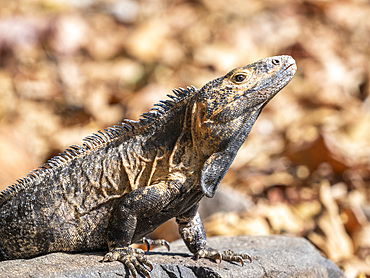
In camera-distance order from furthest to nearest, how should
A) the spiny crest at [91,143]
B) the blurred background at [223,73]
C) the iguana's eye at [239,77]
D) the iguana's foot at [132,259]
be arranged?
the blurred background at [223,73], the spiny crest at [91,143], the iguana's eye at [239,77], the iguana's foot at [132,259]

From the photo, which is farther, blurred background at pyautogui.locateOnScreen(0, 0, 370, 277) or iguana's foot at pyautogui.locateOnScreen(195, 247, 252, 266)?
blurred background at pyautogui.locateOnScreen(0, 0, 370, 277)

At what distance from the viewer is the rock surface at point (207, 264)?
4664 millimetres

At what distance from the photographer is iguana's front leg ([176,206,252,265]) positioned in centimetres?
547

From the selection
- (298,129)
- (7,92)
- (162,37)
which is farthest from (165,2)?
(298,129)

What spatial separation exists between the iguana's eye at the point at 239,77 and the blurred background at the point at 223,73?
11.1 feet

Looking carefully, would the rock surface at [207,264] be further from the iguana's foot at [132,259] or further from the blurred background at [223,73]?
the blurred background at [223,73]

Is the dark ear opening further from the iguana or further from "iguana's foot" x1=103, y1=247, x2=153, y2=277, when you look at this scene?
"iguana's foot" x1=103, y1=247, x2=153, y2=277

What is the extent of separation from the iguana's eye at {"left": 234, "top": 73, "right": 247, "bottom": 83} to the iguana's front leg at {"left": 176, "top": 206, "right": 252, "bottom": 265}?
1.43m

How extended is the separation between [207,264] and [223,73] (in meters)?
8.82

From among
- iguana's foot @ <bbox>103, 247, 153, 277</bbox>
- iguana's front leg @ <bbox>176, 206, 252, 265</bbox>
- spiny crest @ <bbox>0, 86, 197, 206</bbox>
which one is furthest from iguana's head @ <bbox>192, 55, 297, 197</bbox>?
iguana's foot @ <bbox>103, 247, 153, 277</bbox>

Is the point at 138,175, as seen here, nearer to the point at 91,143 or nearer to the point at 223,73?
the point at 91,143

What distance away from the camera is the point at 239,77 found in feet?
16.7

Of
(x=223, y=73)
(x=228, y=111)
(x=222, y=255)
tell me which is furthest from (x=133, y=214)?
(x=223, y=73)

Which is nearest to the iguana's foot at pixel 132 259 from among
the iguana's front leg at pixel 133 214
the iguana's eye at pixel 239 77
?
the iguana's front leg at pixel 133 214
